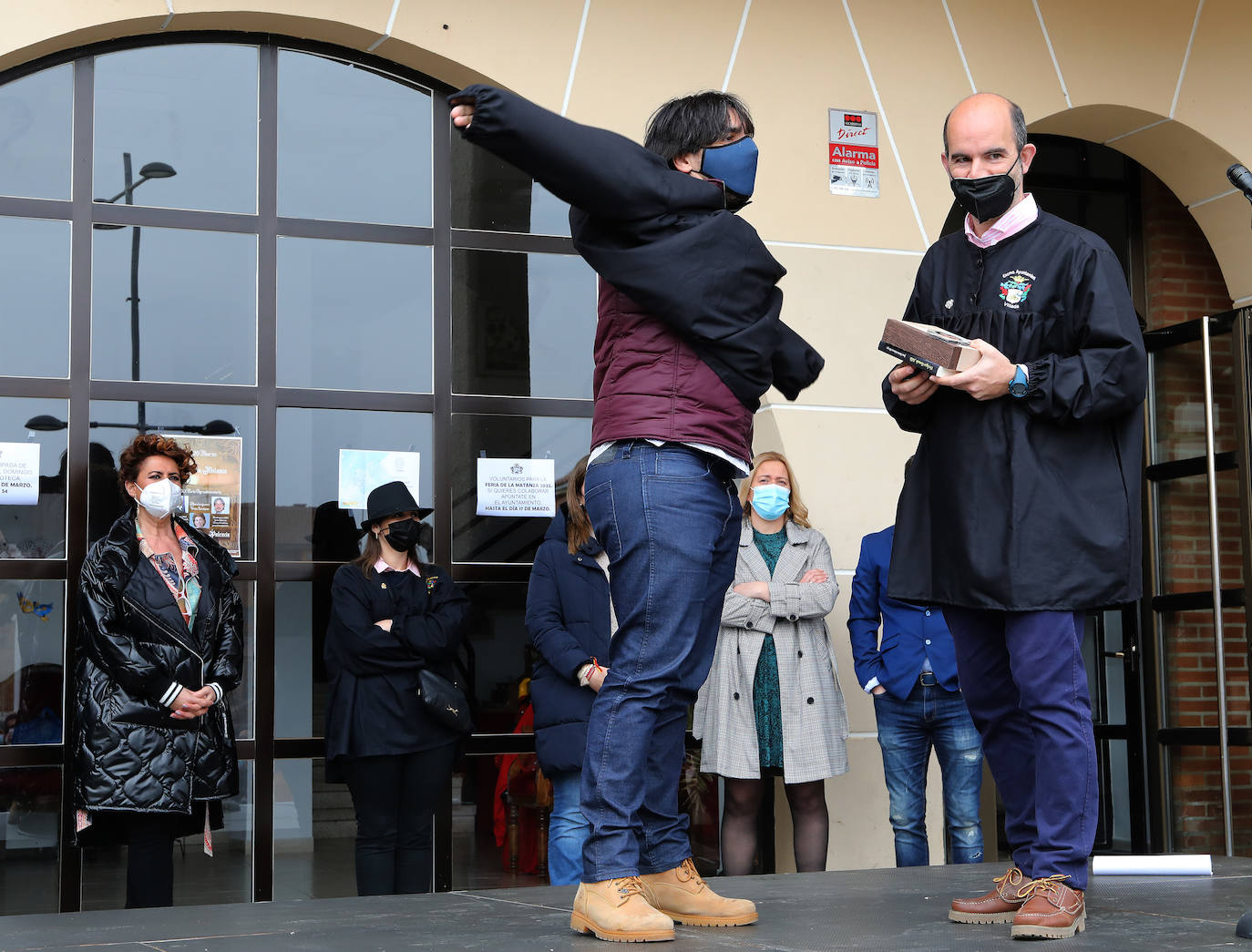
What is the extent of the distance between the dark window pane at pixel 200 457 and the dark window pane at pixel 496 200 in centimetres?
118

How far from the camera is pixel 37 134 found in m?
5.05

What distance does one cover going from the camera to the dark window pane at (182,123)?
203 inches

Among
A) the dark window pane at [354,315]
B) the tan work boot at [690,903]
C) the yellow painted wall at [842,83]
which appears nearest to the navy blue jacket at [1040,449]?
the tan work boot at [690,903]

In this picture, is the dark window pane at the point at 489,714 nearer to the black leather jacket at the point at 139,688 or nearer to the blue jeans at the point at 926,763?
the black leather jacket at the point at 139,688

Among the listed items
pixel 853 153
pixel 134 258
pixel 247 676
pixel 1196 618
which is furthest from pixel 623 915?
pixel 1196 618

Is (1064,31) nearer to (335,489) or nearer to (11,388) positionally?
(335,489)

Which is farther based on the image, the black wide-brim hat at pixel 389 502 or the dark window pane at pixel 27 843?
the black wide-brim hat at pixel 389 502

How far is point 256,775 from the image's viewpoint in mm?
5113

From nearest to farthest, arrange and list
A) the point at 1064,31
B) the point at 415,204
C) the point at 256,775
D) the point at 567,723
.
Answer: the point at 567,723 → the point at 256,775 → the point at 415,204 → the point at 1064,31

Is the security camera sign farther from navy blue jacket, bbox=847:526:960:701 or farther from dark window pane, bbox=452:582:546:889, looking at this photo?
dark window pane, bbox=452:582:546:889

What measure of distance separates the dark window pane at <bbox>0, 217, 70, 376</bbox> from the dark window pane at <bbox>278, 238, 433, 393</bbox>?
0.76 metres

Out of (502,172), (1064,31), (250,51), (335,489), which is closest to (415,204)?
(502,172)

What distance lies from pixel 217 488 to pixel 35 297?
3.04ft

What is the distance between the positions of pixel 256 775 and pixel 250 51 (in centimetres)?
272
